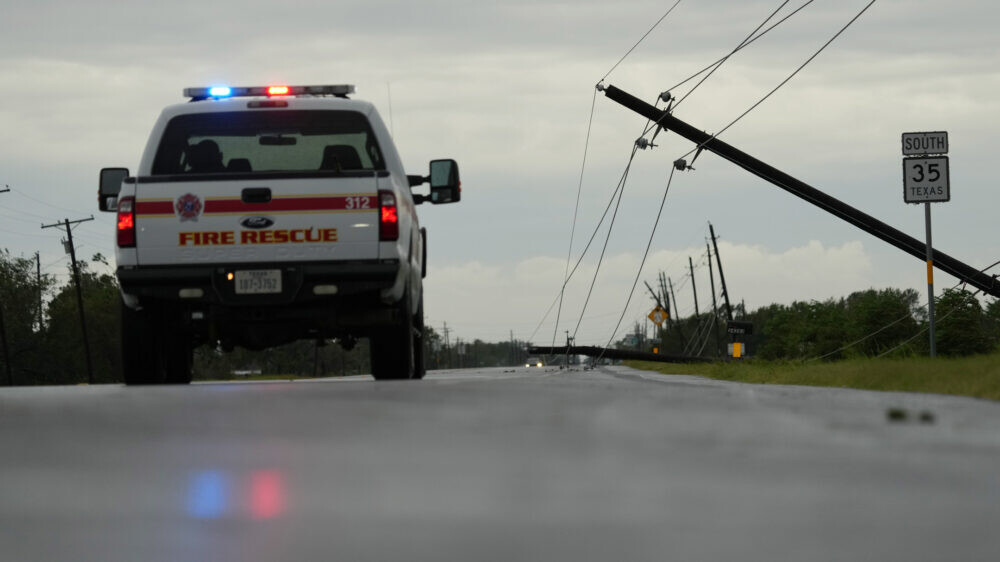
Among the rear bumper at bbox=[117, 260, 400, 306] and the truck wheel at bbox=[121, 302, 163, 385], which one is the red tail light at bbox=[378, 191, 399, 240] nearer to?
the rear bumper at bbox=[117, 260, 400, 306]

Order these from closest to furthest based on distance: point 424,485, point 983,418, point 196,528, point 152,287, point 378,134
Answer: point 196,528 → point 424,485 → point 983,418 → point 152,287 → point 378,134

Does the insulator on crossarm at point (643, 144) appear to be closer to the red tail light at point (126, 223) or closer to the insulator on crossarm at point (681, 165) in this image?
the insulator on crossarm at point (681, 165)

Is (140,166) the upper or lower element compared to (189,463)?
upper

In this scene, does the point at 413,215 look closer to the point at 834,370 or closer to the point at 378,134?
the point at 378,134

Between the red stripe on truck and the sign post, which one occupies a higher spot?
the sign post

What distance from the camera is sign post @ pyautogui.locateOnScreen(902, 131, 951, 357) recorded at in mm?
20844

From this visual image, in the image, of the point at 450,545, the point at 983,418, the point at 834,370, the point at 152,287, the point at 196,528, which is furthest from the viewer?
the point at 834,370

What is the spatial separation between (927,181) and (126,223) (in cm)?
1421

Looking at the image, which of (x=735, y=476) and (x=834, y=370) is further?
(x=834, y=370)

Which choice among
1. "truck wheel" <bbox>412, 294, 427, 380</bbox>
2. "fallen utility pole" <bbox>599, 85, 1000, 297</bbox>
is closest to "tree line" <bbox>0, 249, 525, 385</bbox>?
"fallen utility pole" <bbox>599, 85, 1000, 297</bbox>

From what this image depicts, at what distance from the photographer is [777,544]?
2.39m

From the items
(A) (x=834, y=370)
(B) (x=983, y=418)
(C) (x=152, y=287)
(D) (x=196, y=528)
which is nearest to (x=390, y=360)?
(C) (x=152, y=287)

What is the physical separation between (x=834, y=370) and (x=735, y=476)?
12.6 m

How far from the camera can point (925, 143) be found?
69.6ft
